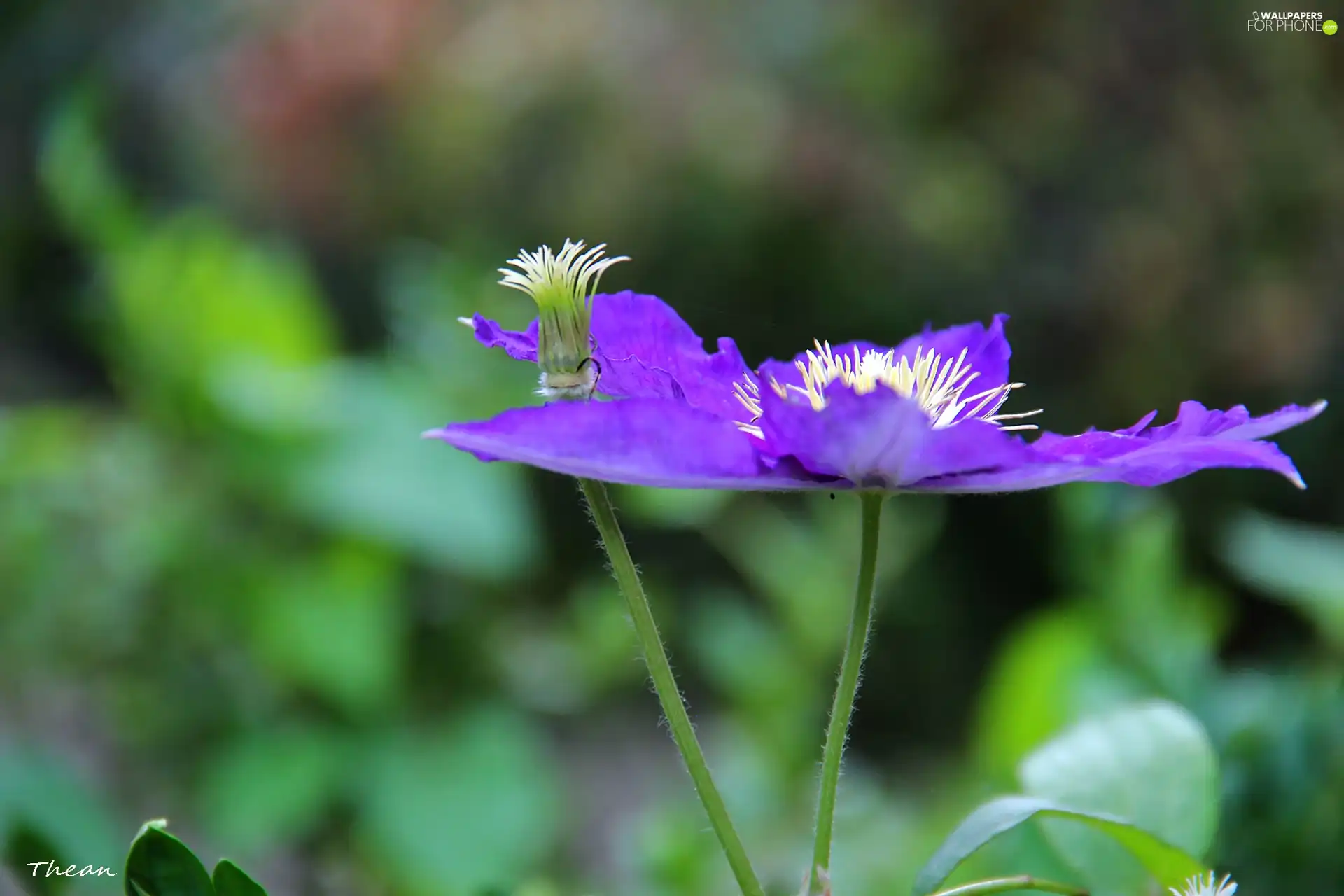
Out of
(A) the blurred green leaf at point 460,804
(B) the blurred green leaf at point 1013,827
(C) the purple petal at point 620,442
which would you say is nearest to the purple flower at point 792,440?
(C) the purple petal at point 620,442

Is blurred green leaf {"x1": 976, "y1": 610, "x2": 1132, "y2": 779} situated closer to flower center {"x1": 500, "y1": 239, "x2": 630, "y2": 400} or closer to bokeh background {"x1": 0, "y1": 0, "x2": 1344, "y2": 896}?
bokeh background {"x1": 0, "y1": 0, "x2": 1344, "y2": 896}

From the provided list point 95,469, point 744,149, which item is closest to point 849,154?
point 744,149

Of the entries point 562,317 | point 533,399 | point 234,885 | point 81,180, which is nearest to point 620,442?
point 562,317

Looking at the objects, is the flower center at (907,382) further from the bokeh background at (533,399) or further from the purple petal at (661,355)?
the bokeh background at (533,399)

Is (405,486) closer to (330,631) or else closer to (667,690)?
(330,631)

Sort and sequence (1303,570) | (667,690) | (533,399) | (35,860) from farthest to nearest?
(533,399)
(1303,570)
(35,860)
(667,690)
